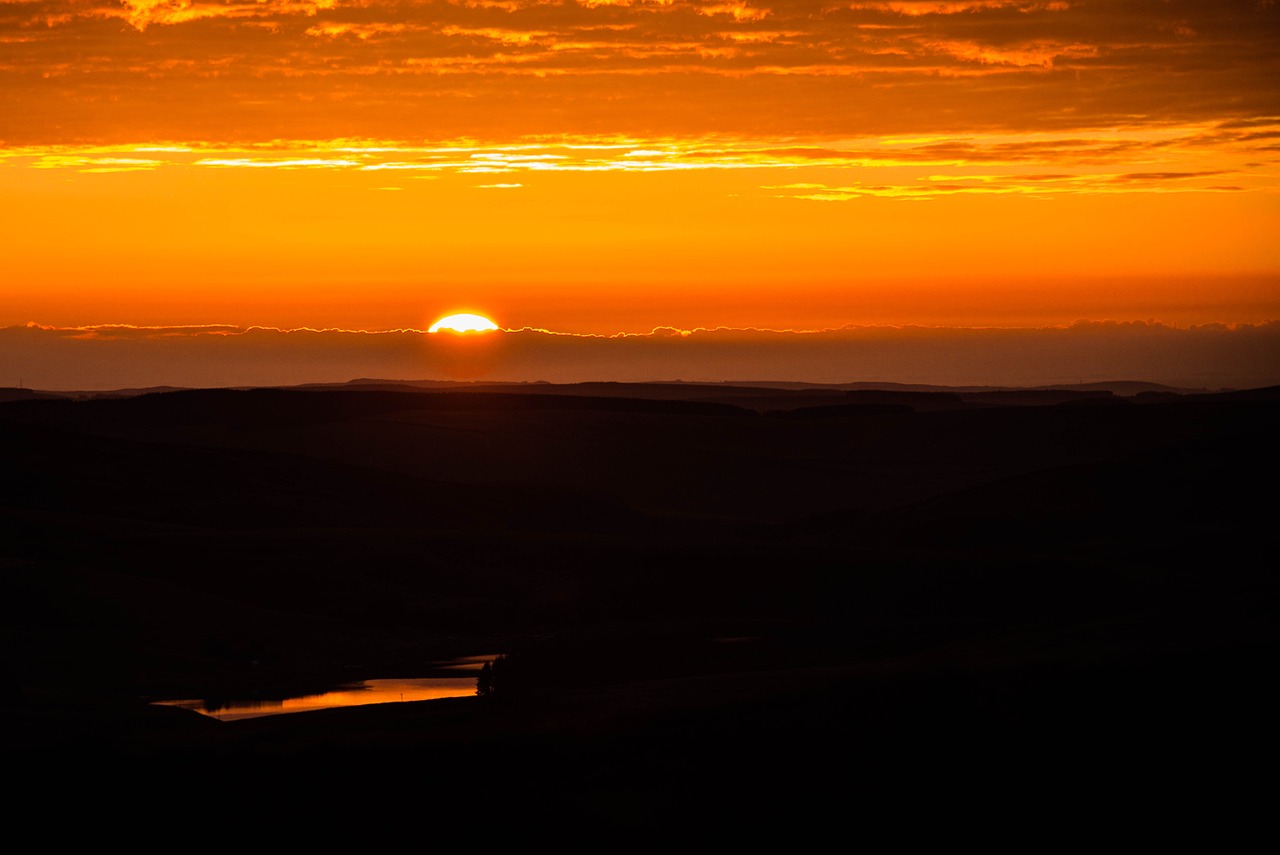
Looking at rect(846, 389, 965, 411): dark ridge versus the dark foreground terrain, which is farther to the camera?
rect(846, 389, 965, 411): dark ridge

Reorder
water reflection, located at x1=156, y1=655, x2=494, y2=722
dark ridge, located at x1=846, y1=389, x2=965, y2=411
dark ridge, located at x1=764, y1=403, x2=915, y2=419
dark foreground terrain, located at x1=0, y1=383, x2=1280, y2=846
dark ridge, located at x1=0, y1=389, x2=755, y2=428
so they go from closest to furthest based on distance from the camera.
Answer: dark foreground terrain, located at x1=0, y1=383, x2=1280, y2=846
water reflection, located at x1=156, y1=655, x2=494, y2=722
dark ridge, located at x1=0, y1=389, x2=755, y2=428
dark ridge, located at x1=764, y1=403, x2=915, y2=419
dark ridge, located at x1=846, y1=389, x2=965, y2=411

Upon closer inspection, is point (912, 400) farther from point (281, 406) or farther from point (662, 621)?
point (662, 621)

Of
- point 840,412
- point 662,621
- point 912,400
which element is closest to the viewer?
point 662,621

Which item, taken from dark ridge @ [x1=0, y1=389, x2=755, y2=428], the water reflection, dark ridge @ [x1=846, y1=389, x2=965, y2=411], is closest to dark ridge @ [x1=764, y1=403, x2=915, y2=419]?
dark ridge @ [x1=0, y1=389, x2=755, y2=428]

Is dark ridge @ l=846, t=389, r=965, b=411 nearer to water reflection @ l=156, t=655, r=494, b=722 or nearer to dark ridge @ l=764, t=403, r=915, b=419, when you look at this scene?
dark ridge @ l=764, t=403, r=915, b=419

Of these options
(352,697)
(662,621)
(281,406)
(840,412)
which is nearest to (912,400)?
(840,412)

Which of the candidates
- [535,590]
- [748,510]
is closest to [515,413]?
[748,510]

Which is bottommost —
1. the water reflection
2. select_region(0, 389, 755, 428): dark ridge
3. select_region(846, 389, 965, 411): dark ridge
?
the water reflection

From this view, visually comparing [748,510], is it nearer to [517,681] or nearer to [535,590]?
[535,590]
